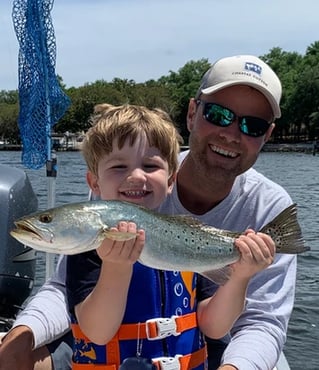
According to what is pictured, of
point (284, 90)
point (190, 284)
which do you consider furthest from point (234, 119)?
point (284, 90)

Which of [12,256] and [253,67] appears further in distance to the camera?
[12,256]

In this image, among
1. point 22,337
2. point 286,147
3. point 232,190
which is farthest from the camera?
point 286,147

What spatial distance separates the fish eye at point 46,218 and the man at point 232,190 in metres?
0.97

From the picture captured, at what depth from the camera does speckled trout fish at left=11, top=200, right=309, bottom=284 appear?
7.44 ft

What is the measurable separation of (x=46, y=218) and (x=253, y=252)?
817 mm

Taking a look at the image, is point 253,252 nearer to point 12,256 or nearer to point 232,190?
point 232,190

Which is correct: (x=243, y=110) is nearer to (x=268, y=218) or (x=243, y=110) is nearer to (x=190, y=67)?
(x=268, y=218)

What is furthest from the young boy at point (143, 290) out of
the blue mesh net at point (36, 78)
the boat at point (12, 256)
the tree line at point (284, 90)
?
the tree line at point (284, 90)

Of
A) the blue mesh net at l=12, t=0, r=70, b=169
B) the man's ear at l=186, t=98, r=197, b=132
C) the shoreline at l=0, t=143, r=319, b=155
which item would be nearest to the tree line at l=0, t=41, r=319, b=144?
the shoreline at l=0, t=143, r=319, b=155

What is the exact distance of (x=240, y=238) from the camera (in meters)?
2.62

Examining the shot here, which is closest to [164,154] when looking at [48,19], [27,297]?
[27,297]

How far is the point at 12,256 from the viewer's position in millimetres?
4625

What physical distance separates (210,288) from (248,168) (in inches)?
25.6

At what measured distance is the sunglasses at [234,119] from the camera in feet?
10.5
